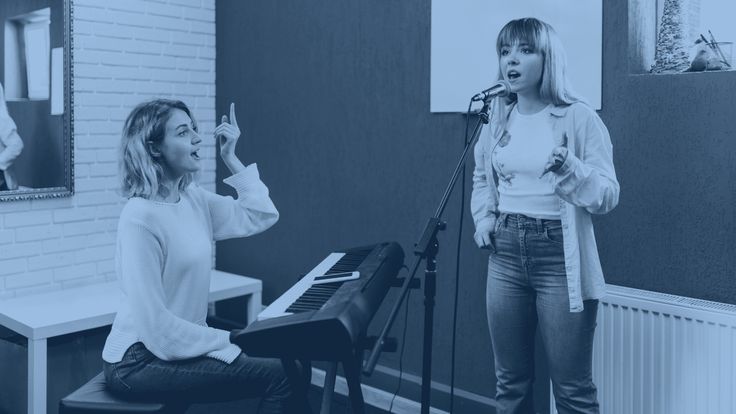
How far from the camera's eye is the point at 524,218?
2.18 meters

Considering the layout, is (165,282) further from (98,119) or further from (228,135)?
(98,119)

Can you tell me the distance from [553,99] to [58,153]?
7.95ft

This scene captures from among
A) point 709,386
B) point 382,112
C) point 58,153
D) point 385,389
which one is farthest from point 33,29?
point 709,386

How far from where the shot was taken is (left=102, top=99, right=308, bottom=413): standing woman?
200 centimetres

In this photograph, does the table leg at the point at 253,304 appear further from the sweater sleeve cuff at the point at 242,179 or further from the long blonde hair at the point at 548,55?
the long blonde hair at the point at 548,55

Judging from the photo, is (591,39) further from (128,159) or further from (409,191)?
(128,159)

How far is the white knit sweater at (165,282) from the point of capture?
1.99 m

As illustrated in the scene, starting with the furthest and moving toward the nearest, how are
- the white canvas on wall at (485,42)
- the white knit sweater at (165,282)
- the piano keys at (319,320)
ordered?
the white canvas on wall at (485,42) → the white knit sweater at (165,282) → the piano keys at (319,320)

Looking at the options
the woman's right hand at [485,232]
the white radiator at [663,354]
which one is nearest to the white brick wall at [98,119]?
the woman's right hand at [485,232]

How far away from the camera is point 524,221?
2.18 metres

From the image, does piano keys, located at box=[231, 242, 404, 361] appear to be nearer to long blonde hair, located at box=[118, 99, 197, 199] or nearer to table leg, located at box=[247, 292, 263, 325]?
long blonde hair, located at box=[118, 99, 197, 199]

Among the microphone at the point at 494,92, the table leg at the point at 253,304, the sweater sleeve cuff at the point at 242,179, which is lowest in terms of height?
the table leg at the point at 253,304

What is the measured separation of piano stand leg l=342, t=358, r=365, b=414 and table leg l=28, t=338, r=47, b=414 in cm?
Answer: 156

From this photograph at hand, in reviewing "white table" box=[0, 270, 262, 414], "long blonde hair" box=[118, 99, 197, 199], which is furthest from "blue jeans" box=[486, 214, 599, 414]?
"white table" box=[0, 270, 262, 414]
